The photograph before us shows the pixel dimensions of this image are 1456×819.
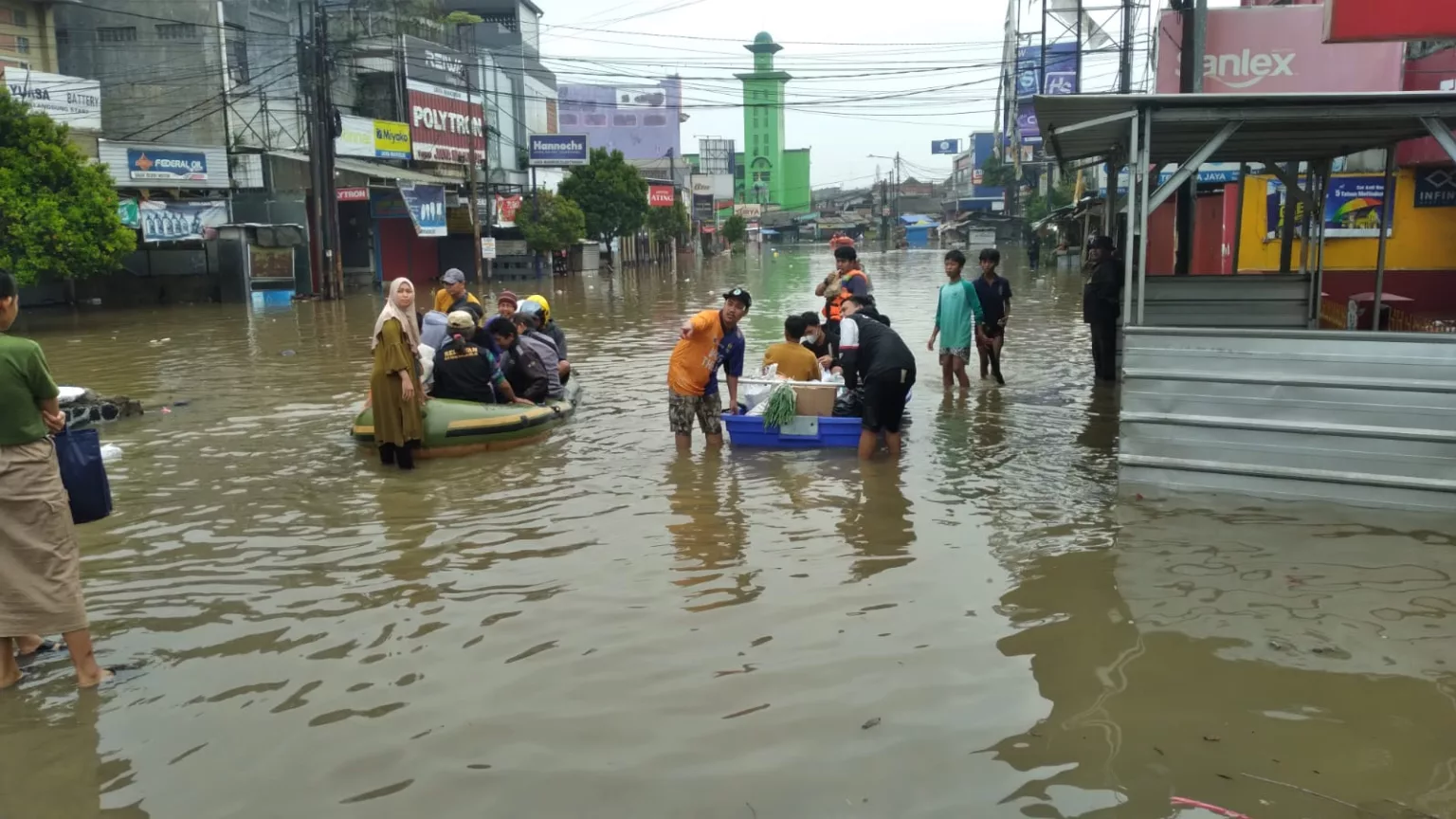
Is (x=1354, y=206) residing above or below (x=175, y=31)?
below

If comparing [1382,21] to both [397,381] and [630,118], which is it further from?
[630,118]

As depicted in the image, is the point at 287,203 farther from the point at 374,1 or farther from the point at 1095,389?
the point at 1095,389

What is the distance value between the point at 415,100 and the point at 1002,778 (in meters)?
42.7

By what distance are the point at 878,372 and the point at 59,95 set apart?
2693 centimetres

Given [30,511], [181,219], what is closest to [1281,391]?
[30,511]

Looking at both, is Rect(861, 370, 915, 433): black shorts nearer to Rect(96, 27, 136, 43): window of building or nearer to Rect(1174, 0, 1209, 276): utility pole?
Rect(1174, 0, 1209, 276): utility pole

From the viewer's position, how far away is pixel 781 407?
9.58m

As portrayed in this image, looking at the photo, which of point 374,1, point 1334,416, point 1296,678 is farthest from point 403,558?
point 374,1

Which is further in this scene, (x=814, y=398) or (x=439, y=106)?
(x=439, y=106)

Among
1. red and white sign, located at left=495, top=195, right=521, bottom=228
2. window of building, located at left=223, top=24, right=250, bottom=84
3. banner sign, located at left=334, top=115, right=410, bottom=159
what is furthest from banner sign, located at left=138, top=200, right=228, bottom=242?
red and white sign, located at left=495, top=195, right=521, bottom=228

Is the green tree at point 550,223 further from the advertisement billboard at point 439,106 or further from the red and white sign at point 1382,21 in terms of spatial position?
the red and white sign at point 1382,21

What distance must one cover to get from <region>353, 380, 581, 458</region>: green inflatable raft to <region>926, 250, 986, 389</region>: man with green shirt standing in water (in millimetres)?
4563

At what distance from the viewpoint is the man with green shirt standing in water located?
12.0 metres

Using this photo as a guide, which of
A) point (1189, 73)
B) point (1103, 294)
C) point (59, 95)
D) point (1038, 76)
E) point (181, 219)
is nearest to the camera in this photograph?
point (1103, 294)
